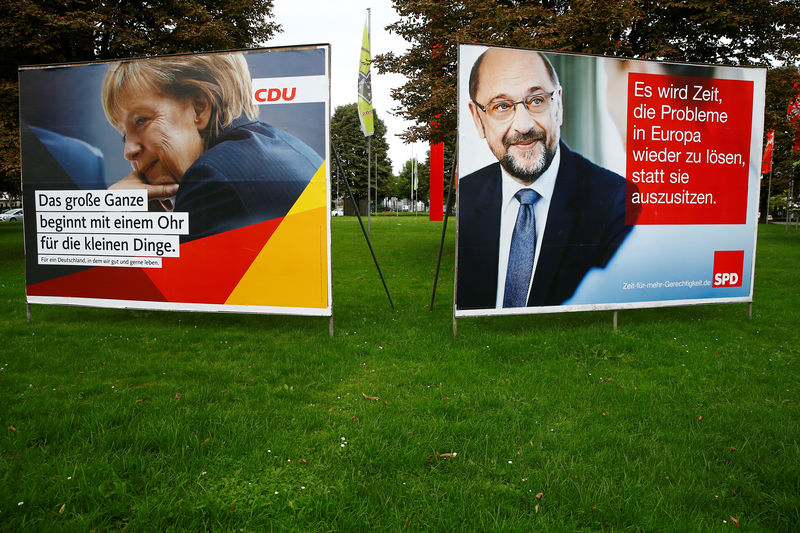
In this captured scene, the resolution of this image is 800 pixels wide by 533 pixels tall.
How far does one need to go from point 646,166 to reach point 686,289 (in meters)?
1.79

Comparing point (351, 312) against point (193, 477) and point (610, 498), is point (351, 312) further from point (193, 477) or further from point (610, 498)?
point (610, 498)

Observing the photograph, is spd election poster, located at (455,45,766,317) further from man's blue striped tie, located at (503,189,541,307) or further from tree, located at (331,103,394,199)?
tree, located at (331,103,394,199)

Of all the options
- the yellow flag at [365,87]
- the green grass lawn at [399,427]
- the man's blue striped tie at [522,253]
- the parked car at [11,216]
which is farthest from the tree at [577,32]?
the parked car at [11,216]

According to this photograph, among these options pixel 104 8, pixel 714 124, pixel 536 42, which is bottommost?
pixel 714 124

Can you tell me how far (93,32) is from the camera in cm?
1504

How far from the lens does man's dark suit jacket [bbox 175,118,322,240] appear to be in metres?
6.46

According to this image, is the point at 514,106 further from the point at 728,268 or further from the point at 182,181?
the point at 182,181

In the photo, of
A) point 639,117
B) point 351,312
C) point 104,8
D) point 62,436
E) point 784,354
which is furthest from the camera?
point 104,8

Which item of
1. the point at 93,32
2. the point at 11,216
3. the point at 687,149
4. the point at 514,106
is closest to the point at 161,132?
the point at 514,106

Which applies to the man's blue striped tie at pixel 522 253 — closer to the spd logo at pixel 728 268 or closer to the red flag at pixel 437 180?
the spd logo at pixel 728 268

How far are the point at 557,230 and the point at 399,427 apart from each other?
→ 373cm

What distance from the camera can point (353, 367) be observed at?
545cm

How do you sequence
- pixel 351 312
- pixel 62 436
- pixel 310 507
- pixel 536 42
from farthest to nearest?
pixel 536 42
pixel 351 312
pixel 62 436
pixel 310 507

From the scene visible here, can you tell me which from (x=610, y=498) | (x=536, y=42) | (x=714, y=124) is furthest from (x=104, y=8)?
(x=610, y=498)
